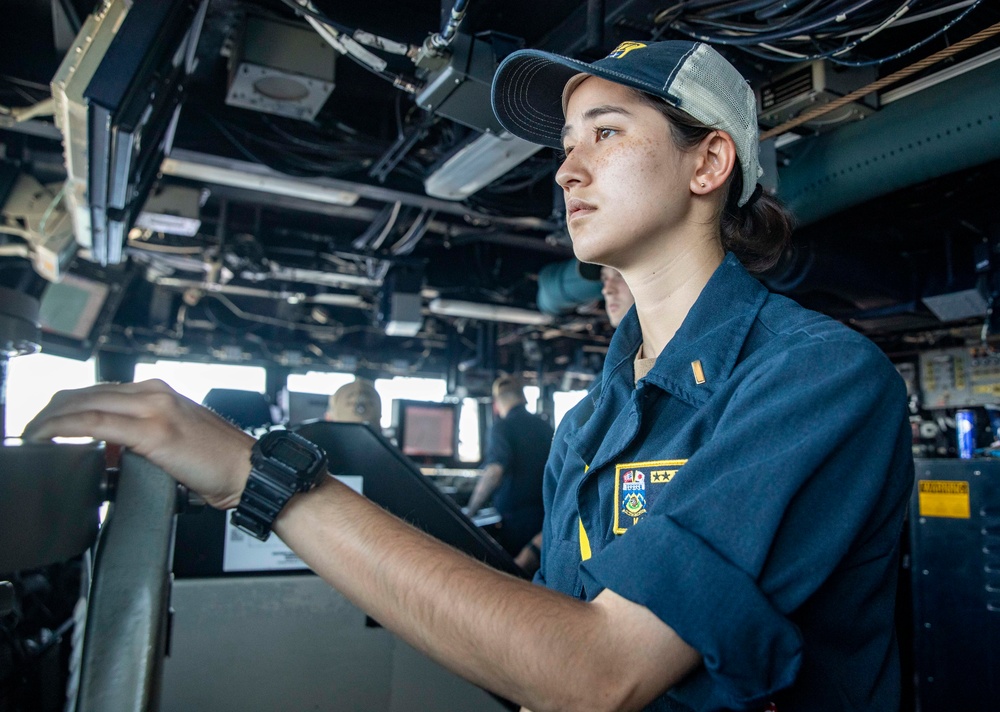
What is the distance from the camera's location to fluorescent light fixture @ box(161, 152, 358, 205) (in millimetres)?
3705

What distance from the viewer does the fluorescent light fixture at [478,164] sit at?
9.27ft

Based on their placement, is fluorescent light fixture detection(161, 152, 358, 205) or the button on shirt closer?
the button on shirt

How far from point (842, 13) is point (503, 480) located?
3.27m

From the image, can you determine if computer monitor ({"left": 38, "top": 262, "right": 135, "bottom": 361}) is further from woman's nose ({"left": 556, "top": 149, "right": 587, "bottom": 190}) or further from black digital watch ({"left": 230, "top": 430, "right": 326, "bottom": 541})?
black digital watch ({"left": 230, "top": 430, "right": 326, "bottom": 541})

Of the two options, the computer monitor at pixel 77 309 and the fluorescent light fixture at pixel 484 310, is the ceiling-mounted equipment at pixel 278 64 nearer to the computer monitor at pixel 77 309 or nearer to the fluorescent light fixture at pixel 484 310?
the computer monitor at pixel 77 309

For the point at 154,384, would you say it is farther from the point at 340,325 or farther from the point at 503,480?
the point at 340,325

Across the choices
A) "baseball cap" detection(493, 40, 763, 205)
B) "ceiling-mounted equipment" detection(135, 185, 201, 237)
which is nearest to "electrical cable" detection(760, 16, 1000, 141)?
"baseball cap" detection(493, 40, 763, 205)

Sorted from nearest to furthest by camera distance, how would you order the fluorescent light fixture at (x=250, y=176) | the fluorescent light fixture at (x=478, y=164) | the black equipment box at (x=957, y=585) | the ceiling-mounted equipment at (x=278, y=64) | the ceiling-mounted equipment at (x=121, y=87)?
1. the ceiling-mounted equipment at (x=121, y=87)
2. the ceiling-mounted equipment at (x=278, y=64)
3. the fluorescent light fixture at (x=478, y=164)
4. the black equipment box at (x=957, y=585)
5. the fluorescent light fixture at (x=250, y=176)

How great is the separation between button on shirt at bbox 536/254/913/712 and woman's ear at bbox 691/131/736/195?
9.0 inches

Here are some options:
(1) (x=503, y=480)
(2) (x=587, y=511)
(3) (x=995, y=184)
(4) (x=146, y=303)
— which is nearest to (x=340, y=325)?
(4) (x=146, y=303)

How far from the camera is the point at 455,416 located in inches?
261

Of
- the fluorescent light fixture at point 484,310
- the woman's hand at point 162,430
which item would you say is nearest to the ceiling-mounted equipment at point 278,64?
the woman's hand at point 162,430

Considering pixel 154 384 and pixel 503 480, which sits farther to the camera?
pixel 503 480

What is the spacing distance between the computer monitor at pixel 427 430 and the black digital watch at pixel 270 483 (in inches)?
223
